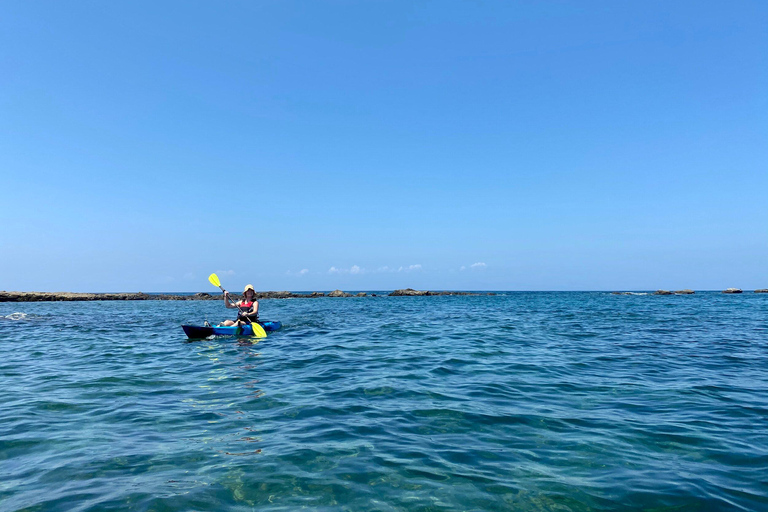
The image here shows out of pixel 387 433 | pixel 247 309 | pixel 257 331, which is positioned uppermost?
pixel 247 309

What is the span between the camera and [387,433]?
6.84 meters

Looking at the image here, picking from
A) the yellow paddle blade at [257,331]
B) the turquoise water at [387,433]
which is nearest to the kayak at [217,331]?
the yellow paddle blade at [257,331]

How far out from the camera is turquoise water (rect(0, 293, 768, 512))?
15.9 ft

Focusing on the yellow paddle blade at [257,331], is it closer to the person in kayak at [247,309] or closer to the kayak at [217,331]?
the kayak at [217,331]

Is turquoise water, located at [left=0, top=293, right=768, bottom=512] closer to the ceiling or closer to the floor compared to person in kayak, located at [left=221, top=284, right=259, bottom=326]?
closer to the floor

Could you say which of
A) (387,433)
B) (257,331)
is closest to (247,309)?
(257,331)

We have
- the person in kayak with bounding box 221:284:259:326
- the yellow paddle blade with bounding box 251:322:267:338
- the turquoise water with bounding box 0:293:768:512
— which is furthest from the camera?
the person in kayak with bounding box 221:284:259:326

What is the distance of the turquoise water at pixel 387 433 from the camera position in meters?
4.85

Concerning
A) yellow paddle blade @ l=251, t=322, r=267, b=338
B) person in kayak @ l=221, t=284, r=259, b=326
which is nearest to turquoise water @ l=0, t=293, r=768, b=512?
yellow paddle blade @ l=251, t=322, r=267, b=338

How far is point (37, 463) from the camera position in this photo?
18.9ft

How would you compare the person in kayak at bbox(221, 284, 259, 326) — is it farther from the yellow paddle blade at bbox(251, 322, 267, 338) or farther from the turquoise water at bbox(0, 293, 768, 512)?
the turquoise water at bbox(0, 293, 768, 512)

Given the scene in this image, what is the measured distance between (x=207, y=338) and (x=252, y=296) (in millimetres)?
2915

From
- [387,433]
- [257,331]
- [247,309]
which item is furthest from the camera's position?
[247,309]

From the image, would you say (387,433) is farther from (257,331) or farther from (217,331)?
(217,331)
